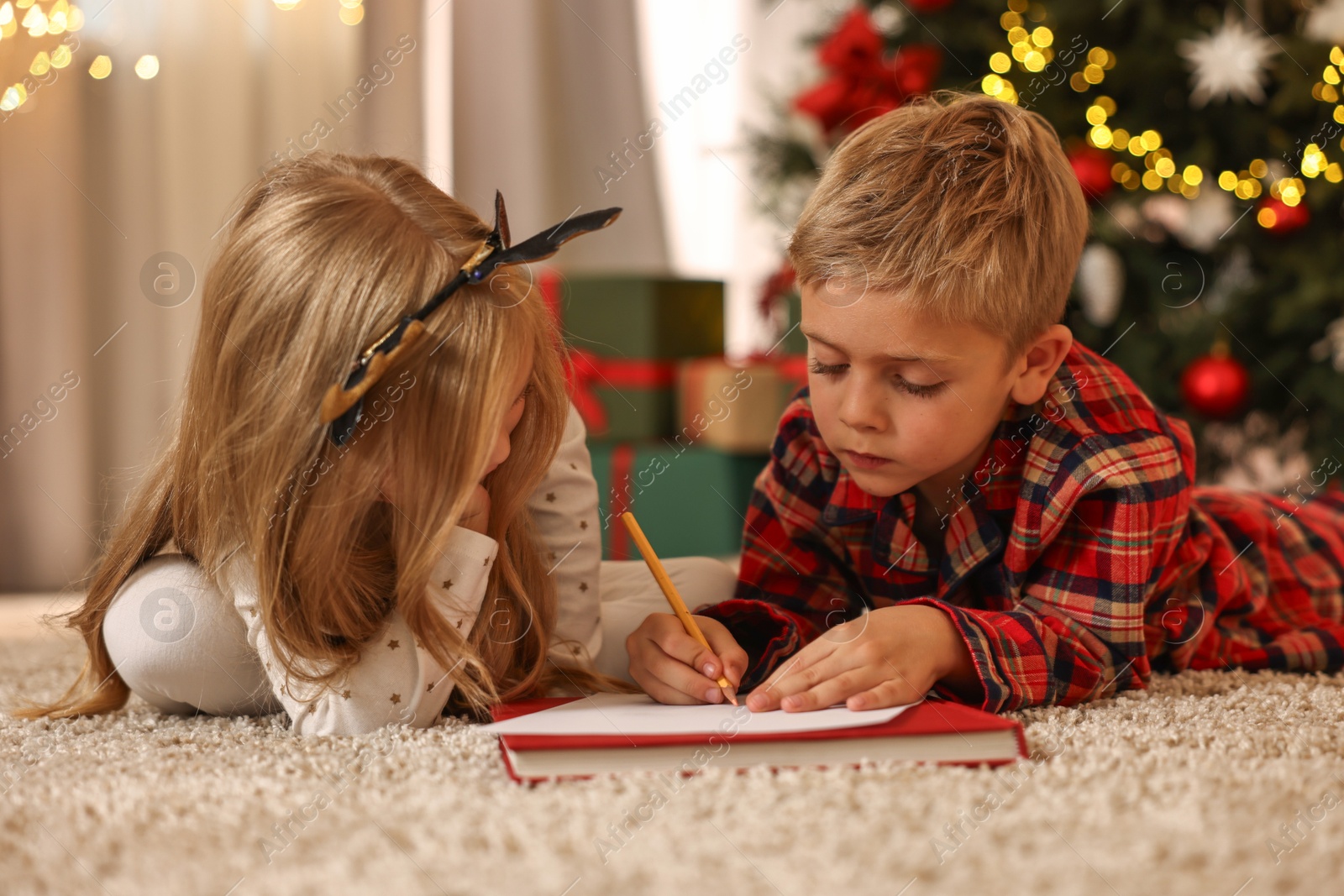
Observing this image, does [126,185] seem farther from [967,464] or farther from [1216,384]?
[1216,384]

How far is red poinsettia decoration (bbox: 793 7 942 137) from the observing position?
168 cm

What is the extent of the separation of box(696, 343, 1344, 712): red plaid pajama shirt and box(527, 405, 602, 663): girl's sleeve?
10 cm

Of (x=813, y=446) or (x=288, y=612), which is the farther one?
(x=813, y=446)

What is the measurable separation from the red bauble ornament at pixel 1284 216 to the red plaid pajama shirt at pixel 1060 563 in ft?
2.04

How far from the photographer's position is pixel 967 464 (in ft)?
2.86

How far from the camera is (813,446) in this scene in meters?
0.94

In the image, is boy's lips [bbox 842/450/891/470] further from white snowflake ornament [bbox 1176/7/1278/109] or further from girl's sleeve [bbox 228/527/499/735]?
white snowflake ornament [bbox 1176/7/1278/109]

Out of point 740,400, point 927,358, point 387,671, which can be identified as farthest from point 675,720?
point 740,400

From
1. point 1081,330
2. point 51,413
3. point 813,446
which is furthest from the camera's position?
point 51,413

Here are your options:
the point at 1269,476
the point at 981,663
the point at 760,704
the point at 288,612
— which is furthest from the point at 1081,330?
the point at 288,612

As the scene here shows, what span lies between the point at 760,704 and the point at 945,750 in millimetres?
116

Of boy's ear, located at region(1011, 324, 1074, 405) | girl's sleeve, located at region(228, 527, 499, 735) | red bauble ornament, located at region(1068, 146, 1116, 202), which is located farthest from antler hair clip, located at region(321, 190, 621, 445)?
red bauble ornament, located at region(1068, 146, 1116, 202)

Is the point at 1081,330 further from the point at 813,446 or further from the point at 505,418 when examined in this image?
the point at 505,418

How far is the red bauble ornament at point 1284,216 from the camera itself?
152 centimetres
